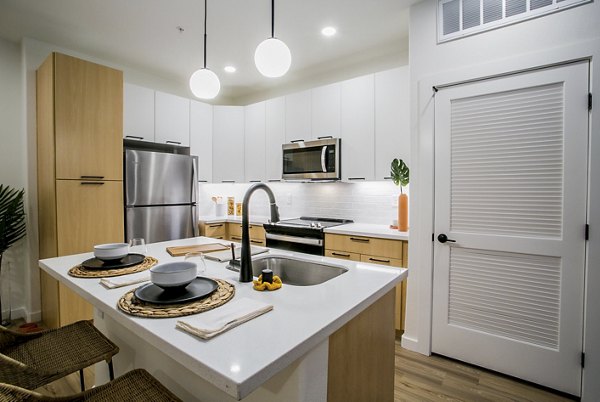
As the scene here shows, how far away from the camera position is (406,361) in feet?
7.93

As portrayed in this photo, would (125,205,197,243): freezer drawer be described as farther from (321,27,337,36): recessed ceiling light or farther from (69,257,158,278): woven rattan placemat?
(321,27,337,36): recessed ceiling light

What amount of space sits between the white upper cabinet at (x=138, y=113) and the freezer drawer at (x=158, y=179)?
34 cm

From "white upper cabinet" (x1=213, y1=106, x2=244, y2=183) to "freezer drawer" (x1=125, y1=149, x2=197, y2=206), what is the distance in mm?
581

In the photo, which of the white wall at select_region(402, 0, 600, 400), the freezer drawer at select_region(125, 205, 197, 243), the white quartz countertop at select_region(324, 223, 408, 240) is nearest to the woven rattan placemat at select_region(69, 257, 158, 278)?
the freezer drawer at select_region(125, 205, 197, 243)

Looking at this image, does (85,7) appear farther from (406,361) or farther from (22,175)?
(406,361)

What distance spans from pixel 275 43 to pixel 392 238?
6.18 feet

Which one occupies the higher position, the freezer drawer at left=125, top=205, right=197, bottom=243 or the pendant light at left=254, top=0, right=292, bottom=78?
the pendant light at left=254, top=0, right=292, bottom=78

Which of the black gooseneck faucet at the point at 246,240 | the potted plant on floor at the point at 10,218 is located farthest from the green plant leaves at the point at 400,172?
the potted plant on floor at the point at 10,218

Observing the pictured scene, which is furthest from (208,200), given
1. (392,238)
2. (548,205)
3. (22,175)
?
(548,205)

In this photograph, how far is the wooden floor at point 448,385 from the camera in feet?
6.53

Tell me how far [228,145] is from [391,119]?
7.64 feet

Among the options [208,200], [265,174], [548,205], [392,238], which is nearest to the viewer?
[548,205]

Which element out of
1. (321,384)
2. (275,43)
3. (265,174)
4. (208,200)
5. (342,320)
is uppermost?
(275,43)

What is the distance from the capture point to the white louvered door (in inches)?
77.0
